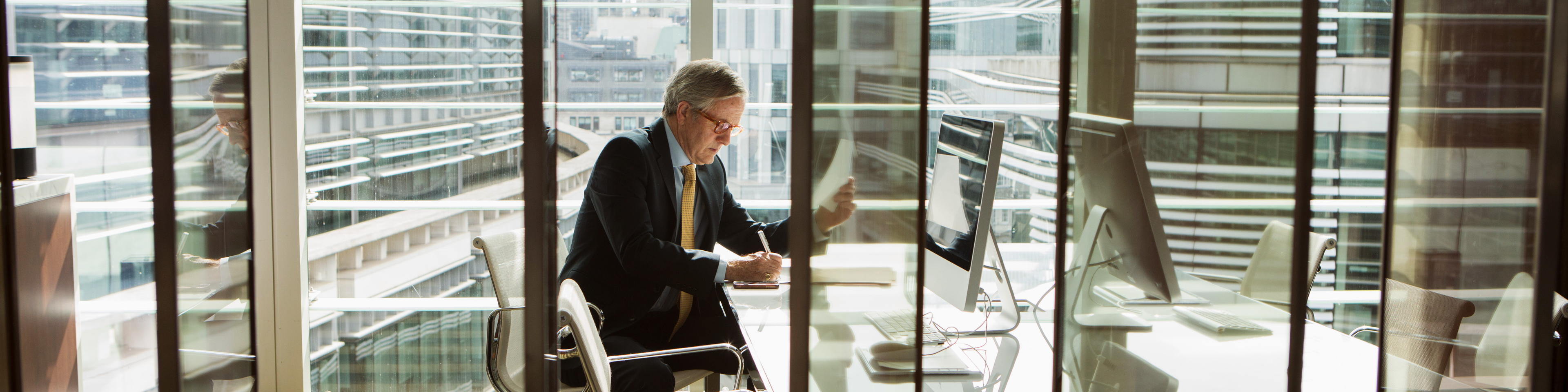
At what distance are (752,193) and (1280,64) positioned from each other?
2.12m

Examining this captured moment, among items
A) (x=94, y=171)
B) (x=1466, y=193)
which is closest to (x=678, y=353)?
(x=94, y=171)

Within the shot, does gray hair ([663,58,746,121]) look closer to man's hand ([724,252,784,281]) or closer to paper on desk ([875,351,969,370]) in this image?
man's hand ([724,252,784,281])

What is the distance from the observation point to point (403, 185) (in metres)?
2.36

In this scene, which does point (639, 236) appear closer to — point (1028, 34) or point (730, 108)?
point (730, 108)

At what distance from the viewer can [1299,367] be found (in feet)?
4.94

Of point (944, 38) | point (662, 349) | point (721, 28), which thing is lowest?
point (662, 349)

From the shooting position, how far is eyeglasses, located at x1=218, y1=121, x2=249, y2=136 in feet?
4.69

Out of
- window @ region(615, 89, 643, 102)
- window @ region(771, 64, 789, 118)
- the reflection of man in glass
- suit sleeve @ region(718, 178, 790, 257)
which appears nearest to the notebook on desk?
suit sleeve @ region(718, 178, 790, 257)

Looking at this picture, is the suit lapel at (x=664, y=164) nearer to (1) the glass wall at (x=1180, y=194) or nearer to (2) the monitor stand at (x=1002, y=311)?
(2) the monitor stand at (x=1002, y=311)

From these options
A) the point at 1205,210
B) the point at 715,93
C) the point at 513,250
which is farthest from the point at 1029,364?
the point at 513,250

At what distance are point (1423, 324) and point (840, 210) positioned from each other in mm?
1242

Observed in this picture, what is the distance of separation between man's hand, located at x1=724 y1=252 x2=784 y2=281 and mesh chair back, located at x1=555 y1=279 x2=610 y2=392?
1.33ft

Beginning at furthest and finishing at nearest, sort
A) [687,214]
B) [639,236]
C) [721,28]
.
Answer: [721,28] → [687,214] → [639,236]

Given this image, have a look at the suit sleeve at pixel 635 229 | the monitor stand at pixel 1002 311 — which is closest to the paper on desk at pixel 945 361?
the monitor stand at pixel 1002 311
